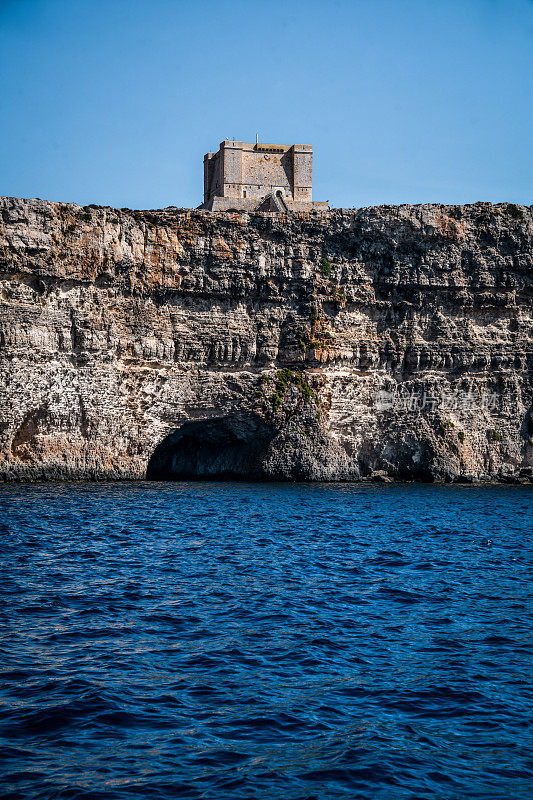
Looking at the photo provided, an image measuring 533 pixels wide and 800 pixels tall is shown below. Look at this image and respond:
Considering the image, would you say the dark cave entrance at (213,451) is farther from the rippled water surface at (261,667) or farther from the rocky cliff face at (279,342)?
the rippled water surface at (261,667)

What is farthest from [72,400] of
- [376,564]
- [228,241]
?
[376,564]

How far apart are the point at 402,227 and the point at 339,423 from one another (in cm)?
1242

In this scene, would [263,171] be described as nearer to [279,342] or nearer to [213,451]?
[279,342]

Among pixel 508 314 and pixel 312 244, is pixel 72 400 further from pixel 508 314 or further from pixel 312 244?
pixel 508 314

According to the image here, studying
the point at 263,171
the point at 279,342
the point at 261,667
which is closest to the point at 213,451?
the point at 279,342

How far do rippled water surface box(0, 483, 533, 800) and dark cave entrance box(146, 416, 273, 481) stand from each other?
24.2 metres

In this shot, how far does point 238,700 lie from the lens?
11.5m

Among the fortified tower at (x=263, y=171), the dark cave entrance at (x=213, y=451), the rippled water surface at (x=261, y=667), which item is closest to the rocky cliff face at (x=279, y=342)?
the dark cave entrance at (x=213, y=451)

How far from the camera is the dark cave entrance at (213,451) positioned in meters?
50.4

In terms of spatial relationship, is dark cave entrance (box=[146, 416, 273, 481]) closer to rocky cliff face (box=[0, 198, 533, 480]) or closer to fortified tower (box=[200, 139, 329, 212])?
rocky cliff face (box=[0, 198, 533, 480])

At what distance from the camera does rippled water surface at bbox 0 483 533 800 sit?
31.0ft

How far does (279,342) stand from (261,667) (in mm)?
38608

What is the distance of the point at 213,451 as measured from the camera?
5419 centimetres

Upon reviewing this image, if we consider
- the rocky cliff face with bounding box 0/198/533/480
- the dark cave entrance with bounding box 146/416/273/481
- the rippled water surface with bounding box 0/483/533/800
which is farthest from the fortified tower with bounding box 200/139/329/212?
the rippled water surface with bounding box 0/483/533/800
